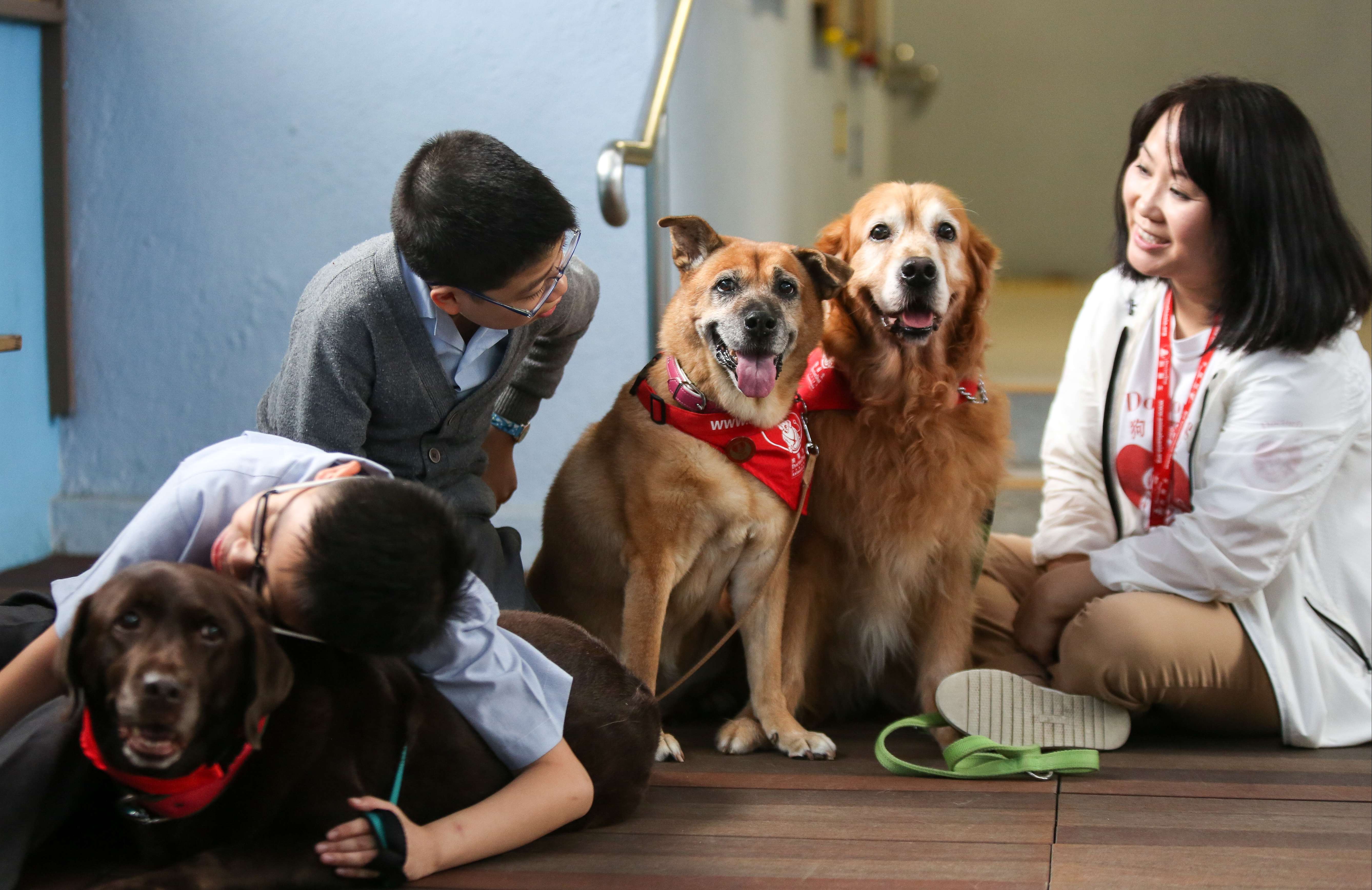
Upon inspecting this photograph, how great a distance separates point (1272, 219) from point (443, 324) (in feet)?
4.92

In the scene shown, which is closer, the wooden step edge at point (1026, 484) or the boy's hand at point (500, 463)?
the boy's hand at point (500, 463)

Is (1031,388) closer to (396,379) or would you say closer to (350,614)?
(396,379)

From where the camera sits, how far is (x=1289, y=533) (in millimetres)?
2100

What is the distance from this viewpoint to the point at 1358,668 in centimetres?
218

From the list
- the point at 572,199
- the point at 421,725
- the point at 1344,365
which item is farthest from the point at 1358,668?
the point at 572,199

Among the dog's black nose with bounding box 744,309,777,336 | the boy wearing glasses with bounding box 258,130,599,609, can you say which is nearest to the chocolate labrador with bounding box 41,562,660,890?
the boy wearing glasses with bounding box 258,130,599,609

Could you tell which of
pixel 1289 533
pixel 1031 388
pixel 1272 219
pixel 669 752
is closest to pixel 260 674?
pixel 669 752

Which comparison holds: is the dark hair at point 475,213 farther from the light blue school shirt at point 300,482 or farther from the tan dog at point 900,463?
the tan dog at point 900,463

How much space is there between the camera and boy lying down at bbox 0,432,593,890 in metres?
1.32

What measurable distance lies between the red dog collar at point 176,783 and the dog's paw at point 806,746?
3.40 ft

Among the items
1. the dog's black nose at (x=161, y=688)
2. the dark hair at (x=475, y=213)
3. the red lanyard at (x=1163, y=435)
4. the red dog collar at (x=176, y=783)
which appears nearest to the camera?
the dog's black nose at (x=161, y=688)

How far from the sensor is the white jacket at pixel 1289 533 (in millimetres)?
2094

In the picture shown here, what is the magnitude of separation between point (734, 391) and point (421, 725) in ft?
3.00

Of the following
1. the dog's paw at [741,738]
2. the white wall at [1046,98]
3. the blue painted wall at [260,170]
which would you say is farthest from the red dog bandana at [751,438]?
the white wall at [1046,98]
